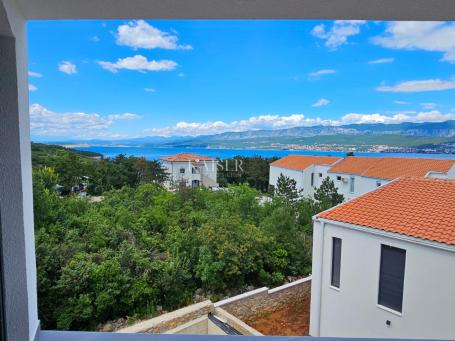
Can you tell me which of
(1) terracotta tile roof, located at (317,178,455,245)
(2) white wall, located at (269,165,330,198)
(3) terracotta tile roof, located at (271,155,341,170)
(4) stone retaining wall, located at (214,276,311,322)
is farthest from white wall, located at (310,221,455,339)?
(2) white wall, located at (269,165,330,198)

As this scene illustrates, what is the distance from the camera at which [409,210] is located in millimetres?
3088

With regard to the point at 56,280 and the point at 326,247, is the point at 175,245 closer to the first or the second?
the point at 56,280

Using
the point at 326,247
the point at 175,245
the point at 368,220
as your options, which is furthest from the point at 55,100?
the point at 368,220

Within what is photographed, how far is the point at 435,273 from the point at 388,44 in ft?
7.07

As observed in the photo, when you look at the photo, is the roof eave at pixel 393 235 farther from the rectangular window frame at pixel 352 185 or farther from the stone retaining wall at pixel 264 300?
the stone retaining wall at pixel 264 300

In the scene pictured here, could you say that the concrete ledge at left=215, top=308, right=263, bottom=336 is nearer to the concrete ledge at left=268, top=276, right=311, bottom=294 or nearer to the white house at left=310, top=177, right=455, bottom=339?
the white house at left=310, top=177, right=455, bottom=339

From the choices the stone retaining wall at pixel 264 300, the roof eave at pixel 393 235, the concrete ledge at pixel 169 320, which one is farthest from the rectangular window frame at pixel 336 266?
the concrete ledge at pixel 169 320

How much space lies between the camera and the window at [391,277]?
108 inches

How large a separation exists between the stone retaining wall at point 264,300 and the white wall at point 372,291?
2.54 feet

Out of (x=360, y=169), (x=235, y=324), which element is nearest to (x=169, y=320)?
(x=235, y=324)

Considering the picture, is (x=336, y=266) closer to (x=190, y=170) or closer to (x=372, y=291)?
(x=372, y=291)

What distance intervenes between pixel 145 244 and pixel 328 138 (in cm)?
331

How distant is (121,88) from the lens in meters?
3.82

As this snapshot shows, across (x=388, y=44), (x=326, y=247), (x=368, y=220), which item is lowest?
(x=326, y=247)
